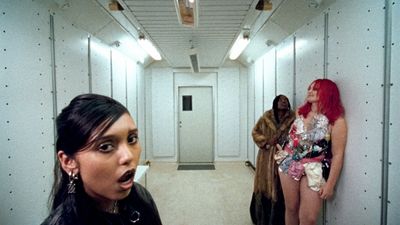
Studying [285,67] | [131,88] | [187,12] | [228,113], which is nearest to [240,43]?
[285,67]

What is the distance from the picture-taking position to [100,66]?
10.3 feet

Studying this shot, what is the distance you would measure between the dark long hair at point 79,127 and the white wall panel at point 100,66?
239 cm

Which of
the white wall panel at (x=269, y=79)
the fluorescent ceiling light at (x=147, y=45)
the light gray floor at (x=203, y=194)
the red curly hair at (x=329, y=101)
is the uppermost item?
the fluorescent ceiling light at (x=147, y=45)

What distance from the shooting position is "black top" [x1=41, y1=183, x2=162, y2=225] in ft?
2.25

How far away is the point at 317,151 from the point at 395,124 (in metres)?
0.60

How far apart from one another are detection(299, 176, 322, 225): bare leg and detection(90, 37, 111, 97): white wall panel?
2631mm

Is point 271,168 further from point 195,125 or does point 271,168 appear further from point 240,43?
point 195,125

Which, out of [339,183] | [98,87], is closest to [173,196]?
[98,87]

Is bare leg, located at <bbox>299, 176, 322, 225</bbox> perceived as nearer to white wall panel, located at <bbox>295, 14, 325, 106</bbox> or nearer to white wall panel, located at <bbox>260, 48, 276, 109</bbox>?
white wall panel, located at <bbox>295, 14, 325, 106</bbox>

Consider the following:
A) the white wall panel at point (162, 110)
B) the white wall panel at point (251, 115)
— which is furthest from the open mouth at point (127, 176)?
the white wall panel at point (162, 110)

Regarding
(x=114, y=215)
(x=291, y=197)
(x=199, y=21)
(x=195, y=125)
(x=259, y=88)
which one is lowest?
(x=291, y=197)

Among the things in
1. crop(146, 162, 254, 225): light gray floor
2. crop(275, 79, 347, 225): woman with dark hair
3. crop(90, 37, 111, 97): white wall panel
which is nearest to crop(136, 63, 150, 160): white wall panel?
crop(146, 162, 254, 225): light gray floor

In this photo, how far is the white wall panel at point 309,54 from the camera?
2.20 metres

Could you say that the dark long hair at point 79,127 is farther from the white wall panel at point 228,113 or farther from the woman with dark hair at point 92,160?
the white wall panel at point 228,113
